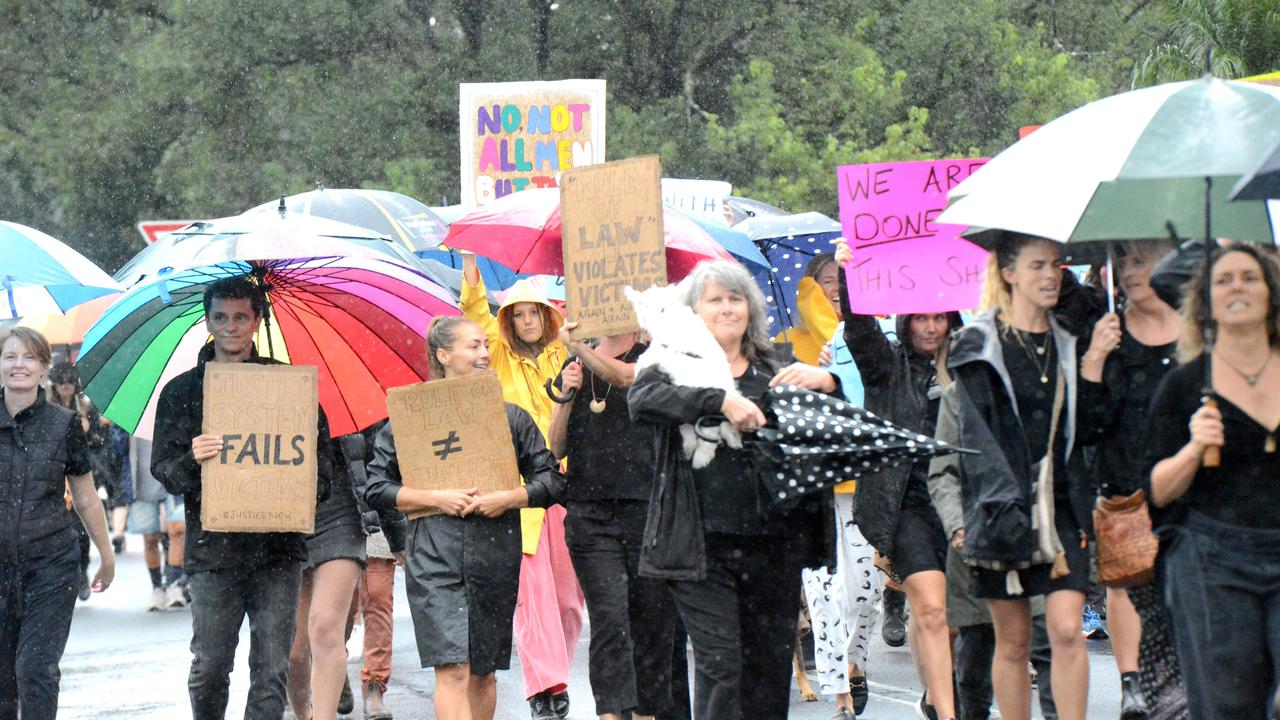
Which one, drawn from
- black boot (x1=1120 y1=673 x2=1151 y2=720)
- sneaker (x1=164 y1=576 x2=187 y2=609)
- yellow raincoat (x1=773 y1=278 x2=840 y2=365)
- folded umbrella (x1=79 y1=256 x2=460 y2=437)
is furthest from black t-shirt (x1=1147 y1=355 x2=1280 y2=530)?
sneaker (x1=164 y1=576 x2=187 y2=609)

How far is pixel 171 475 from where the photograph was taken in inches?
290

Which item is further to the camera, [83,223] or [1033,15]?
[83,223]

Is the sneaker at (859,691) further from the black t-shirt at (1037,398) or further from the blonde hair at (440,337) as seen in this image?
the black t-shirt at (1037,398)

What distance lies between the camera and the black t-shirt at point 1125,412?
6234 millimetres

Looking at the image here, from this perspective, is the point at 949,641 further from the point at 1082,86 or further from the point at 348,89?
the point at 348,89

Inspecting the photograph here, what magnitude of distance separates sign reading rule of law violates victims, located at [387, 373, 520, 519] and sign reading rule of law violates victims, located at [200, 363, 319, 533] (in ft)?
1.29

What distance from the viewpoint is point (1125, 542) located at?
5.96m

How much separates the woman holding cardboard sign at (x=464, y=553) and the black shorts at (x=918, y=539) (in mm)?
1500

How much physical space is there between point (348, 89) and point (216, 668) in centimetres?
2308

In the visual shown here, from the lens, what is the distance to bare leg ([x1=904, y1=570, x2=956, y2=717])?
7.65 meters

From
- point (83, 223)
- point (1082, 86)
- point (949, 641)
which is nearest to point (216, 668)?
point (949, 641)

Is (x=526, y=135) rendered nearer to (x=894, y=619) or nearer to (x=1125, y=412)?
(x=894, y=619)

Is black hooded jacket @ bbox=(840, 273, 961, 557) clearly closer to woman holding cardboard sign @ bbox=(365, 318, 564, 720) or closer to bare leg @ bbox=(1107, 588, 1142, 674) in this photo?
bare leg @ bbox=(1107, 588, 1142, 674)

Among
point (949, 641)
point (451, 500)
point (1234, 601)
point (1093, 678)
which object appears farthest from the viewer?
point (1093, 678)
